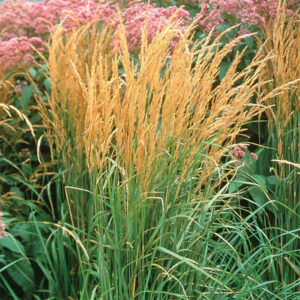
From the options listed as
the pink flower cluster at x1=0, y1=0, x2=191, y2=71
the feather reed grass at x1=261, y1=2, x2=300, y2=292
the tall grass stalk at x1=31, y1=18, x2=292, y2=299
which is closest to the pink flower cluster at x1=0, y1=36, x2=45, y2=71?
the pink flower cluster at x1=0, y1=0, x2=191, y2=71

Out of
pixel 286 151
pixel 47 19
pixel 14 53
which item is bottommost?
pixel 286 151

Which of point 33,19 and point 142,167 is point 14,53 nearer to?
point 33,19

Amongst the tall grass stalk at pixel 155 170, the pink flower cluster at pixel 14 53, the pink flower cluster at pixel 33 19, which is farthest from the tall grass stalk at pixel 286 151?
the pink flower cluster at pixel 14 53

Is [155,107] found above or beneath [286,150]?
above

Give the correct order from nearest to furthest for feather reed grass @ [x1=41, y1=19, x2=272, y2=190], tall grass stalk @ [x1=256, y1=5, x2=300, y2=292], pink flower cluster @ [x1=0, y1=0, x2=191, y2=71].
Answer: feather reed grass @ [x1=41, y1=19, x2=272, y2=190], tall grass stalk @ [x1=256, y1=5, x2=300, y2=292], pink flower cluster @ [x1=0, y1=0, x2=191, y2=71]

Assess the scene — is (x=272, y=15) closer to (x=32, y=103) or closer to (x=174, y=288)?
(x=32, y=103)

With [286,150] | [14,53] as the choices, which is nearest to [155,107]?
[286,150]

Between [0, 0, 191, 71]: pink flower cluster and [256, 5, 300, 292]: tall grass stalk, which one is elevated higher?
[0, 0, 191, 71]: pink flower cluster

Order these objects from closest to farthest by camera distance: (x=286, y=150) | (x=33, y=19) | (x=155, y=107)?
1. (x=155, y=107)
2. (x=286, y=150)
3. (x=33, y=19)

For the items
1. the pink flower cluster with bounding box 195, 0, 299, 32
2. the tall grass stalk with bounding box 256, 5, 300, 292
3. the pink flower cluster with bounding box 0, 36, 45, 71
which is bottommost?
the tall grass stalk with bounding box 256, 5, 300, 292

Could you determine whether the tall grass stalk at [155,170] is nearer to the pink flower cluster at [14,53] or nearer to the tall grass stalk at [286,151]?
the tall grass stalk at [286,151]

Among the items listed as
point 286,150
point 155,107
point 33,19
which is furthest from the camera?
point 33,19

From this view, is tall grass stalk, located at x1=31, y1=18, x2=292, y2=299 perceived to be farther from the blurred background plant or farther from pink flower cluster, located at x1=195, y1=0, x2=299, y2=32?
pink flower cluster, located at x1=195, y1=0, x2=299, y2=32

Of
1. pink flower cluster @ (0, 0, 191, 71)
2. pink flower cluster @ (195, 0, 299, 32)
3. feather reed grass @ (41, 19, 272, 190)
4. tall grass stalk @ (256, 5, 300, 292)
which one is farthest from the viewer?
pink flower cluster @ (195, 0, 299, 32)
